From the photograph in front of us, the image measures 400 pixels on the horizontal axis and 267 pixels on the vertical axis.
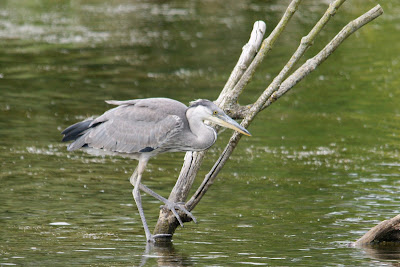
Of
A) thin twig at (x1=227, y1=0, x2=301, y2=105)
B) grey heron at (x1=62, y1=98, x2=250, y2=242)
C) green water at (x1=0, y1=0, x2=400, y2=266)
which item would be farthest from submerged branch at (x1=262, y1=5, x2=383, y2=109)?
green water at (x1=0, y1=0, x2=400, y2=266)

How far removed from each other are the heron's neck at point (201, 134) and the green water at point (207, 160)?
1193mm

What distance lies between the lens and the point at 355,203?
11.3 meters

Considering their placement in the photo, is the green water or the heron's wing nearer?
the heron's wing

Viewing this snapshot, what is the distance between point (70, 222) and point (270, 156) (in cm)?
506

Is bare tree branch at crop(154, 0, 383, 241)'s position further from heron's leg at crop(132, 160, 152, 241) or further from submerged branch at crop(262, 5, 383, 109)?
heron's leg at crop(132, 160, 152, 241)

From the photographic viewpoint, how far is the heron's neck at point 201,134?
880 cm

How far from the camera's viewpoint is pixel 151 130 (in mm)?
9109

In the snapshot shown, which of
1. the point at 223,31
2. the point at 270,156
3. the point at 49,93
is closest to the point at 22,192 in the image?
the point at 270,156

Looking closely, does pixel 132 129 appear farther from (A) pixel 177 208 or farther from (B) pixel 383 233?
(B) pixel 383 233

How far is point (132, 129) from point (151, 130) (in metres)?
0.27

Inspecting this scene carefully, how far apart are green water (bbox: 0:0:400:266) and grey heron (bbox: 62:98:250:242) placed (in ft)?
3.09

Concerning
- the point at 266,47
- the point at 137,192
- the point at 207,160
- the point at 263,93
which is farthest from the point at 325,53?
the point at 207,160

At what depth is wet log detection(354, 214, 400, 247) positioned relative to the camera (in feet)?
29.2

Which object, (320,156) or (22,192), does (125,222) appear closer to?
(22,192)
